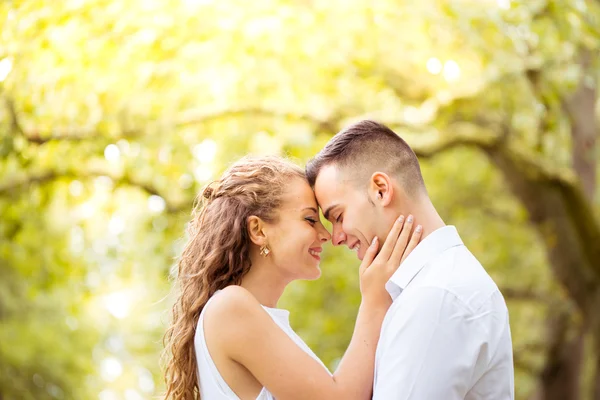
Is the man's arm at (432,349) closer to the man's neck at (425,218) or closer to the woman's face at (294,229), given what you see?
the man's neck at (425,218)

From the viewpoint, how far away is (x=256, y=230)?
373cm

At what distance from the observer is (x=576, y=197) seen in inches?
401

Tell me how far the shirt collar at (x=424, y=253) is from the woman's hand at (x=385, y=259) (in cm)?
9

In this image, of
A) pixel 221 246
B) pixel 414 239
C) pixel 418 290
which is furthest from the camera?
pixel 221 246

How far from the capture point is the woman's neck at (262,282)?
3.72 meters

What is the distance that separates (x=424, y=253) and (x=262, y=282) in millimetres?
909

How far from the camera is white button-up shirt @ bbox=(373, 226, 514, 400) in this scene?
2686 mm

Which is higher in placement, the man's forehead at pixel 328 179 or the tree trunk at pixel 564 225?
the man's forehead at pixel 328 179

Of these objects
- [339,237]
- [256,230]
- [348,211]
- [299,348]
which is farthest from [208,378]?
[348,211]

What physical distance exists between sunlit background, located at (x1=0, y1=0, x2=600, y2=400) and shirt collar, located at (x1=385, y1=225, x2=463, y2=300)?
3.15m

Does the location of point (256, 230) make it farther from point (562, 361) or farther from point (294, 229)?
point (562, 361)

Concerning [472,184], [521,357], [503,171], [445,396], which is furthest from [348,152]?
[521,357]

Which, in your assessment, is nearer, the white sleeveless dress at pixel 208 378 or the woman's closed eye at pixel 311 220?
the white sleeveless dress at pixel 208 378

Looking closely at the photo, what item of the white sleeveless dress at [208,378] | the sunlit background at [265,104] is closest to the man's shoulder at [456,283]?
the white sleeveless dress at [208,378]
